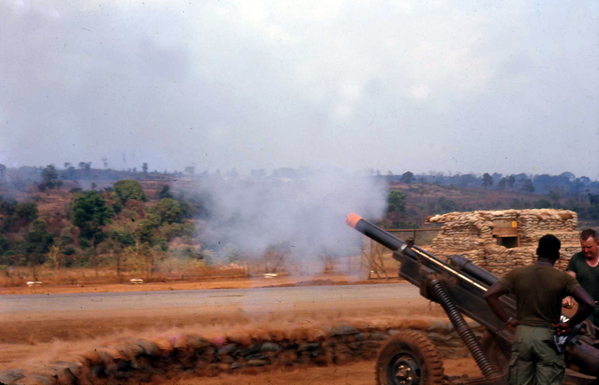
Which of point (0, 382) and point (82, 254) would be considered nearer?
point (0, 382)

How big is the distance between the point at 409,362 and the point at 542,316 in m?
2.29

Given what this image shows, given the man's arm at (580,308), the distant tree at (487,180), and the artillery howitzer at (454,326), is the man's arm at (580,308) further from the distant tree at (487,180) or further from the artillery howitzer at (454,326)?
the distant tree at (487,180)

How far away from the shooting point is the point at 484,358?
6.34m

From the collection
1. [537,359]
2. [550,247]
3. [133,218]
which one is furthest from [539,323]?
[133,218]

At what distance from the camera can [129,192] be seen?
40.8m

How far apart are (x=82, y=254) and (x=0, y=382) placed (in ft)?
92.1

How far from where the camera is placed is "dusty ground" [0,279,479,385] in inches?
331

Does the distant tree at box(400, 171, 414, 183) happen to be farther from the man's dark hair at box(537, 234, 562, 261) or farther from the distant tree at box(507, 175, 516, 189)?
the man's dark hair at box(537, 234, 562, 261)

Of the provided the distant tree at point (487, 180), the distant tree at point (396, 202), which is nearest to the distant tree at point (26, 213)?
the distant tree at point (396, 202)

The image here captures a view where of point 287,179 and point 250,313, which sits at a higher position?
point 287,179

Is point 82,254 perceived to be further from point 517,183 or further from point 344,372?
point 517,183

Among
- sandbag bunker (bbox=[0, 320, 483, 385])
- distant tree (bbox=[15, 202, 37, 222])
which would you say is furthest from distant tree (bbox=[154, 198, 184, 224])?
sandbag bunker (bbox=[0, 320, 483, 385])

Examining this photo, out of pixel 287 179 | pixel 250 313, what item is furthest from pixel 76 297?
pixel 287 179

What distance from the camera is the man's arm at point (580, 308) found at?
448 cm
